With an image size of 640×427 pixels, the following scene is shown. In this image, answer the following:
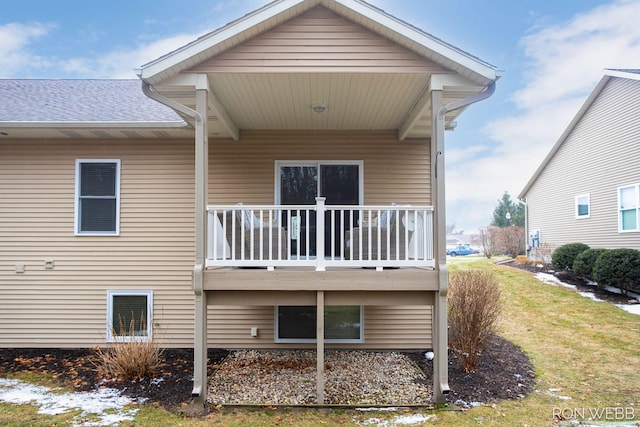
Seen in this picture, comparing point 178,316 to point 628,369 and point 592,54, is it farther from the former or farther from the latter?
point 592,54

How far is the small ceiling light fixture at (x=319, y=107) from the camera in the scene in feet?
19.6

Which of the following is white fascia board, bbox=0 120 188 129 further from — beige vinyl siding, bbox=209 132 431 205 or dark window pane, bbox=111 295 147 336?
dark window pane, bbox=111 295 147 336

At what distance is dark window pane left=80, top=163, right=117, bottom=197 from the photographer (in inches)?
283

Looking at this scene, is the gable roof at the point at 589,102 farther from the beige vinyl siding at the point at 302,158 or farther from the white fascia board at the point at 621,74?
the beige vinyl siding at the point at 302,158

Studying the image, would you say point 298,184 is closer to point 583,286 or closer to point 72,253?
point 72,253

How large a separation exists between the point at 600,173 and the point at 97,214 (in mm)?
13896

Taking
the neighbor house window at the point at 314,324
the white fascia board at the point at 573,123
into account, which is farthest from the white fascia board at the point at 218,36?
the white fascia board at the point at 573,123

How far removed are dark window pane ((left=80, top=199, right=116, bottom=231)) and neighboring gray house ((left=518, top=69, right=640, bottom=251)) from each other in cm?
1272

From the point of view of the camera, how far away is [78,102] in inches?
312


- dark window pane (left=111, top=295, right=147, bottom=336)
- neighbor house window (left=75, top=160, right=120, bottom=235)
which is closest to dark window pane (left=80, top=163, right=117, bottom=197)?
neighbor house window (left=75, top=160, right=120, bottom=235)

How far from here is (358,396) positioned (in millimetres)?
5164

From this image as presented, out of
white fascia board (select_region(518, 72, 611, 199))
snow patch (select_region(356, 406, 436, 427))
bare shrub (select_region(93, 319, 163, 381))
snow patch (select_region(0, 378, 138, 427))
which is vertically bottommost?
snow patch (select_region(356, 406, 436, 427))

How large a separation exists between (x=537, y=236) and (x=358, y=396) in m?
15.0

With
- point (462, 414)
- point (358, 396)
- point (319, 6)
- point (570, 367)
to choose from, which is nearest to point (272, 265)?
point (358, 396)
